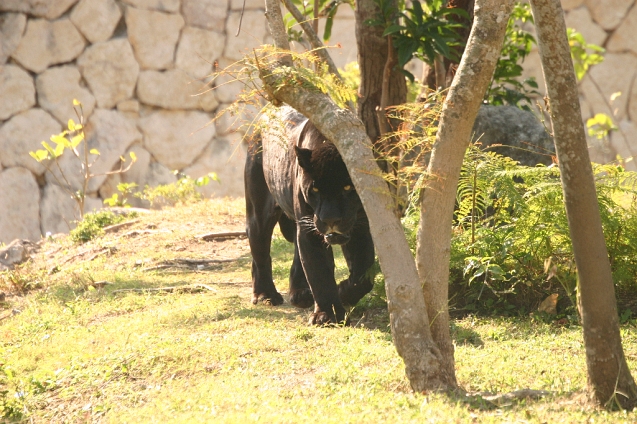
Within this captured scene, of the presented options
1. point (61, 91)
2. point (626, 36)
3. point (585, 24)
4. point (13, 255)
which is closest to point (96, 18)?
point (61, 91)

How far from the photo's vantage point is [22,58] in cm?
1409

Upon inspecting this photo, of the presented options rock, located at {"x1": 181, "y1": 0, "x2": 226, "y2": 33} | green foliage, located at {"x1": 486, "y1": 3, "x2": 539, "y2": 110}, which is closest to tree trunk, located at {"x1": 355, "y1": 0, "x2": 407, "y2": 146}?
green foliage, located at {"x1": 486, "y1": 3, "x2": 539, "y2": 110}

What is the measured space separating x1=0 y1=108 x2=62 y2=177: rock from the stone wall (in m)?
0.02

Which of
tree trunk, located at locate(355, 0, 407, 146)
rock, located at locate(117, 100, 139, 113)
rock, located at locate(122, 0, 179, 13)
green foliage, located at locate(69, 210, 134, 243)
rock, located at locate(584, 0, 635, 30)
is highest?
rock, located at locate(584, 0, 635, 30)

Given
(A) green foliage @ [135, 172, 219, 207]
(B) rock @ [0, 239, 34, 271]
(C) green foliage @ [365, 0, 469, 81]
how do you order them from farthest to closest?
(A) green foliage @ [135, 172, 219, 207]
(B) rock @ [0, 239, 34, 271]
(C) green foliage @ [365, 0, 469, 81]

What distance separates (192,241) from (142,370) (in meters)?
4.80

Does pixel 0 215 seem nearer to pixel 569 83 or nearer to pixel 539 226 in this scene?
pixel 539 226

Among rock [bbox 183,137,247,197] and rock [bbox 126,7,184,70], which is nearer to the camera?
rock [bbox 126,7,184,70]

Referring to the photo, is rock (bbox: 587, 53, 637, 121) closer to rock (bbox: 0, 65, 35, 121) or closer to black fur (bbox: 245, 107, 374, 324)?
rock (bbox: 0, 65, 35, 121)

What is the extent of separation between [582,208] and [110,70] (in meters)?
12.7

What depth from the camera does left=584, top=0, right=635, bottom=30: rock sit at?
630 inches

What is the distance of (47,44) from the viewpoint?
14.3 meters

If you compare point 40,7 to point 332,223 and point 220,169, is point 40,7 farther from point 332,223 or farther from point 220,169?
point 332,223

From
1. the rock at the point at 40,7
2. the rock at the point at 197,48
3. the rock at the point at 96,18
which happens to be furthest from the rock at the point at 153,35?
the rock at the point at 40,7
